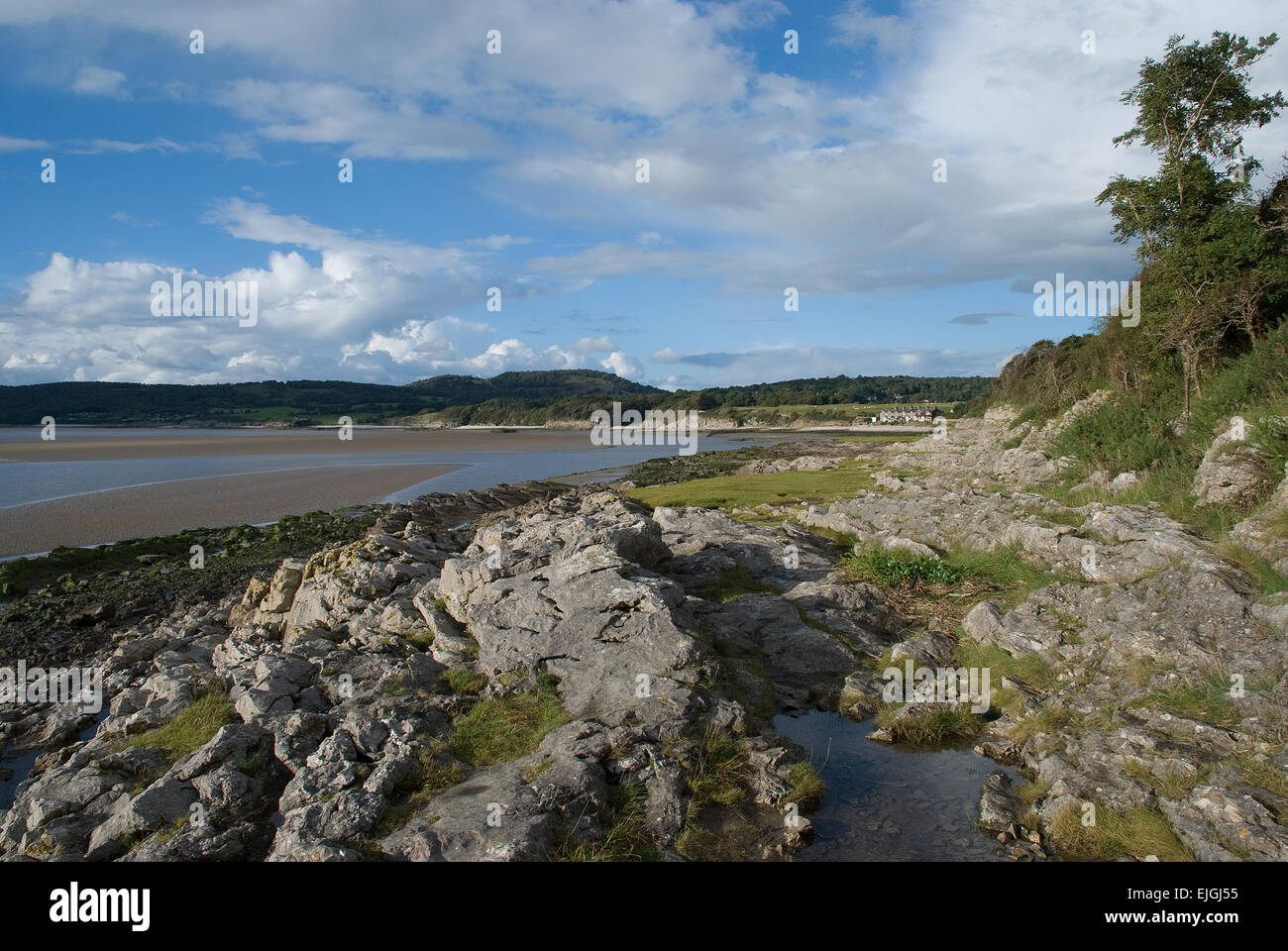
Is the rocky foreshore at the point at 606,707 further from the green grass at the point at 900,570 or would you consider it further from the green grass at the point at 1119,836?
the green grass at the point at 900,570

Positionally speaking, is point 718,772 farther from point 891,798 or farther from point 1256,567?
point 1256,567

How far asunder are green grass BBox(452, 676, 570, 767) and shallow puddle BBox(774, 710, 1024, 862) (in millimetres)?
3122

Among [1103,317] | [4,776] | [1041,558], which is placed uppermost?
[1103,317]

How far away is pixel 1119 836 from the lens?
668 cm

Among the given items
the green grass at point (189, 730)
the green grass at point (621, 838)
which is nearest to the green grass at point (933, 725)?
the green grass at point (621, 838)

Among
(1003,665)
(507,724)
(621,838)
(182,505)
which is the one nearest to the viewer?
(621,838)

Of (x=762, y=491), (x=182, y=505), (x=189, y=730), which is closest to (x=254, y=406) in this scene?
(x=182, y=505)

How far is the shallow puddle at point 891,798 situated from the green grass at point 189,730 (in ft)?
24.7

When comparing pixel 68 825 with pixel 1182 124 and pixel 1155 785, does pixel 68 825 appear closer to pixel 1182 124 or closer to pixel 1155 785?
pixel 1155 785

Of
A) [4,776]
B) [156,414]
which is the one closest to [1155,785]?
[4,776]

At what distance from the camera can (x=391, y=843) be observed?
666 centimetres

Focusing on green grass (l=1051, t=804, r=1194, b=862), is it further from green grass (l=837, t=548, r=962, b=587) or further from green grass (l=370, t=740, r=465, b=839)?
green grass (l=837, t=548, r=962, b=587)

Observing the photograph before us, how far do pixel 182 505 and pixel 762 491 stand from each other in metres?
29.9
